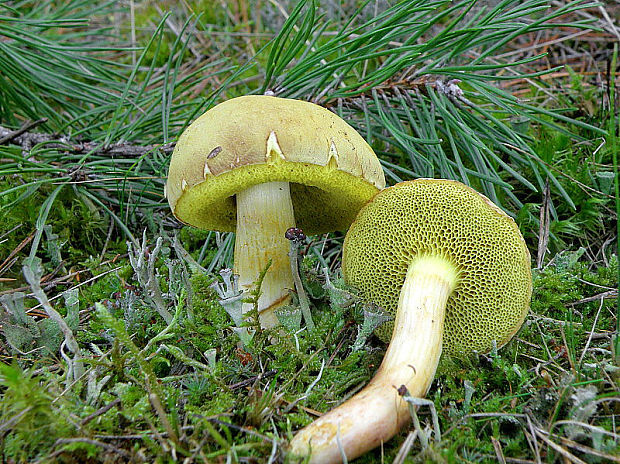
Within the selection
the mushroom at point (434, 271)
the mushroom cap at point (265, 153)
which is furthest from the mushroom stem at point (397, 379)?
the mushroom cap at point (265, 153)

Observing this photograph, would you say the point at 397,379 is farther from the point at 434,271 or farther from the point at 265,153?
the point at 265,153

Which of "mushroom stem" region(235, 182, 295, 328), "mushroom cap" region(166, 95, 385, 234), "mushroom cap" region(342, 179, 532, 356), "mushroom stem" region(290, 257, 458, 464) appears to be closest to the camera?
"mushroom stem" region(290, 257, 458, 464)

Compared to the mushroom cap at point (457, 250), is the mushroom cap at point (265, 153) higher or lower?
higher

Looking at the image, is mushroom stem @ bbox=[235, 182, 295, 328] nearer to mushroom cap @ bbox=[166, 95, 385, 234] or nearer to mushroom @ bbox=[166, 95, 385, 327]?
mushroom @ bbox=[166, 95, 385, 327]

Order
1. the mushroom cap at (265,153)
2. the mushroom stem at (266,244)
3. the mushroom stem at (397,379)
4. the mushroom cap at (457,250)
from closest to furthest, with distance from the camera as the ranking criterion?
the mushroom stem at (397,379) → the mushroom cap at (265,153) → the mushroom cap at (457,250) → the mushroom stem at (266,244)

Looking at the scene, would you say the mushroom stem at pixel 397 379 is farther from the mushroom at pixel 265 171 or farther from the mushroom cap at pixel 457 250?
the mushroom at pixel 265 171

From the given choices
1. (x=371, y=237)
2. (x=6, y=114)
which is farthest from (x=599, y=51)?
(x=6, y=114)

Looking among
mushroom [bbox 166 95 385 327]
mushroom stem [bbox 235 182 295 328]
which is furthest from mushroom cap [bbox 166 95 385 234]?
mushroom stem [bbox 235 182 295 328]
